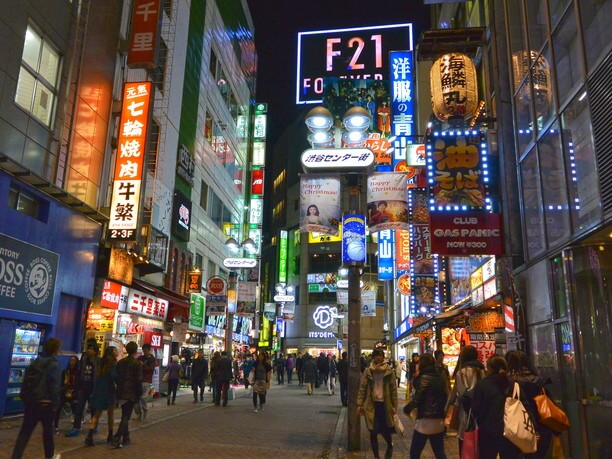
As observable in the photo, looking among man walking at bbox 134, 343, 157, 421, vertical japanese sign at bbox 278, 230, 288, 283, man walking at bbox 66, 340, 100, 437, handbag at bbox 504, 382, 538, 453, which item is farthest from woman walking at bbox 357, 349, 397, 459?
vertical japanese sign at bbox 278, 230, 288, 283

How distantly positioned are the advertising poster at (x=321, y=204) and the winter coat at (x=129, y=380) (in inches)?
158

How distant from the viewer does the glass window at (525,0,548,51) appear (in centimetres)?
1041

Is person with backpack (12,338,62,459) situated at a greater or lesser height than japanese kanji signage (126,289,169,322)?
lesser

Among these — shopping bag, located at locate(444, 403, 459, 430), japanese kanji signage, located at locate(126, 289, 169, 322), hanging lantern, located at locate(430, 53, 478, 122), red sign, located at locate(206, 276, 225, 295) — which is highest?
hanging lantern, located at locate(430, 53, 478, 122)

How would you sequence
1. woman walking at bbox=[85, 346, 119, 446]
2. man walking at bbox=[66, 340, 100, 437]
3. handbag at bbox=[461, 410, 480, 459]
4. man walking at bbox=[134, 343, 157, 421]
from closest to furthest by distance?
handbag at bbox=[461, 410, 480, 459] → woman walking at bbox=[85, 346, 119, 446] → man walking at bbox=[66, 340, 100, 437] → man walking at bbox=[134, 343, 157, 421]

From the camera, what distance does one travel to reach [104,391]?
9891 millimetres

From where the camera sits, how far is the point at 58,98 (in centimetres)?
1430

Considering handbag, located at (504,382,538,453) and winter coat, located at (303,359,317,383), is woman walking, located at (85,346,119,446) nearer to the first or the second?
handbag, located at (504,382,538,453)

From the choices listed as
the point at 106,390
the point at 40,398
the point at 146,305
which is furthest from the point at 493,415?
the point at 146,305

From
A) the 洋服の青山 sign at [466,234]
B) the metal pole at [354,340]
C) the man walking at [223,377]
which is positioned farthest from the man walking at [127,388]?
the man walking at [223,377]

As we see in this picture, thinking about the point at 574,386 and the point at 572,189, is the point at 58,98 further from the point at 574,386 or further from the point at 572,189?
the point at 574,386

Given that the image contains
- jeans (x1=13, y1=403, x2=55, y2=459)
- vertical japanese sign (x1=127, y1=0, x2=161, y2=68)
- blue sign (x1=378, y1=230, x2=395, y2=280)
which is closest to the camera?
jeans (x1=13, y1=403, x2=55, y2=459)

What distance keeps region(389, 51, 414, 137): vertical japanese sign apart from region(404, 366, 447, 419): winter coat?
20.0m

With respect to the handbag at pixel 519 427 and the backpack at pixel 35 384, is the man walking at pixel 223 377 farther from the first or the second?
the handbag at pixel 519 427
